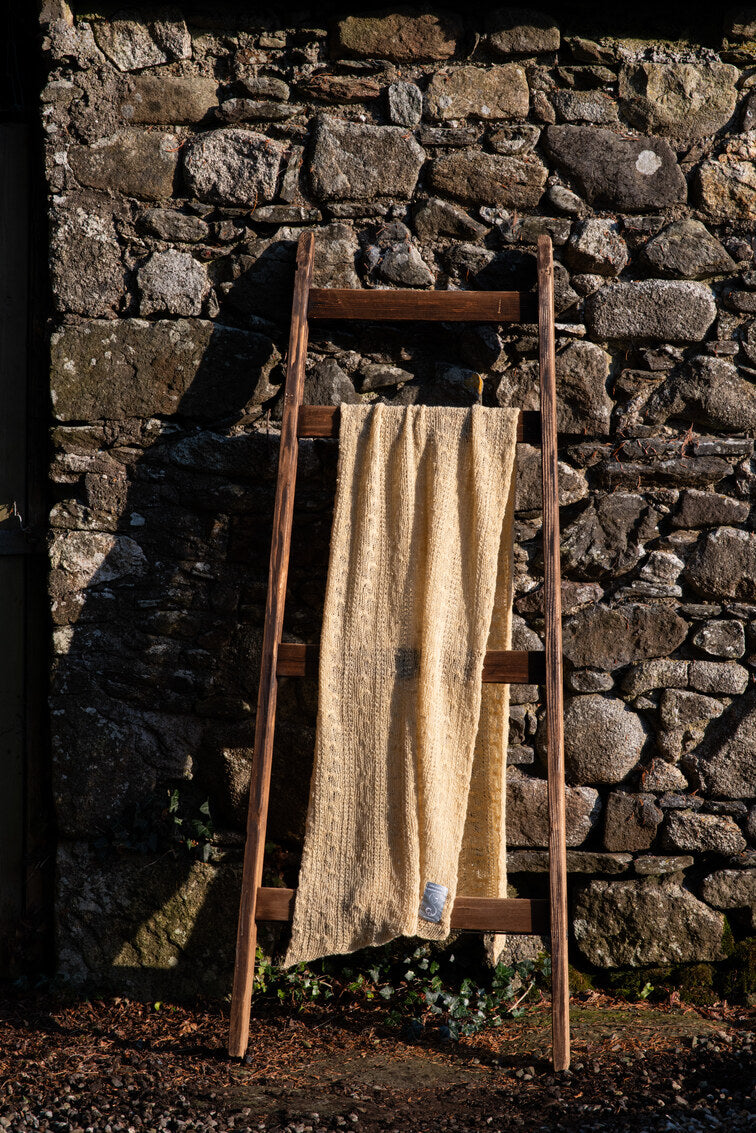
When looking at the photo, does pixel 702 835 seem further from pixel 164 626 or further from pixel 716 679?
pixel 164 626

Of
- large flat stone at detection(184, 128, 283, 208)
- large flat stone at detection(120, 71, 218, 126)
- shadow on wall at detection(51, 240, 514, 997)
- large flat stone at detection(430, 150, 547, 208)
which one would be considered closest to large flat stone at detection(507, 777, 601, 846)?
shadow on wall at detection(51, 240, 514, 997)

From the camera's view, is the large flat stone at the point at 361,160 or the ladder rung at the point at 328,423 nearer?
the ladder rung at the point at 328,423

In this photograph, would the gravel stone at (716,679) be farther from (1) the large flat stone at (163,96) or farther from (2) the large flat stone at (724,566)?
(1) the large flat stone at (163,96)

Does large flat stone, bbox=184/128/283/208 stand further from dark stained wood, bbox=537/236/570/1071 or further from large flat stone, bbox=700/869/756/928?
large flat stone, bbox=700/869/756/928

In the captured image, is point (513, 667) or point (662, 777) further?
point (662, 777)

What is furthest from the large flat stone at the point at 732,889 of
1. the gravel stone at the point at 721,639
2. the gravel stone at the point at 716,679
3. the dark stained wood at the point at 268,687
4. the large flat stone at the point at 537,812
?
the dark stained wood at the point at 268,687

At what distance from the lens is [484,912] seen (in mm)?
2139

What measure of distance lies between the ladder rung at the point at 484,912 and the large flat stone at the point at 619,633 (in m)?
0.72

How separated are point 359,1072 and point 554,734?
987 millimetres

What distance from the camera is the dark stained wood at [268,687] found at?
212 centimetres

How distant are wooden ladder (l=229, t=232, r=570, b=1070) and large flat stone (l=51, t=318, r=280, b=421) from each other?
28 centimetres

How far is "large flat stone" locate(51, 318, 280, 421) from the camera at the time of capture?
2.49 meters

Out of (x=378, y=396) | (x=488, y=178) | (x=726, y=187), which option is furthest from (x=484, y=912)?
(x=726, y=187)

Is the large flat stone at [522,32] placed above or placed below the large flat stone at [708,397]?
above
